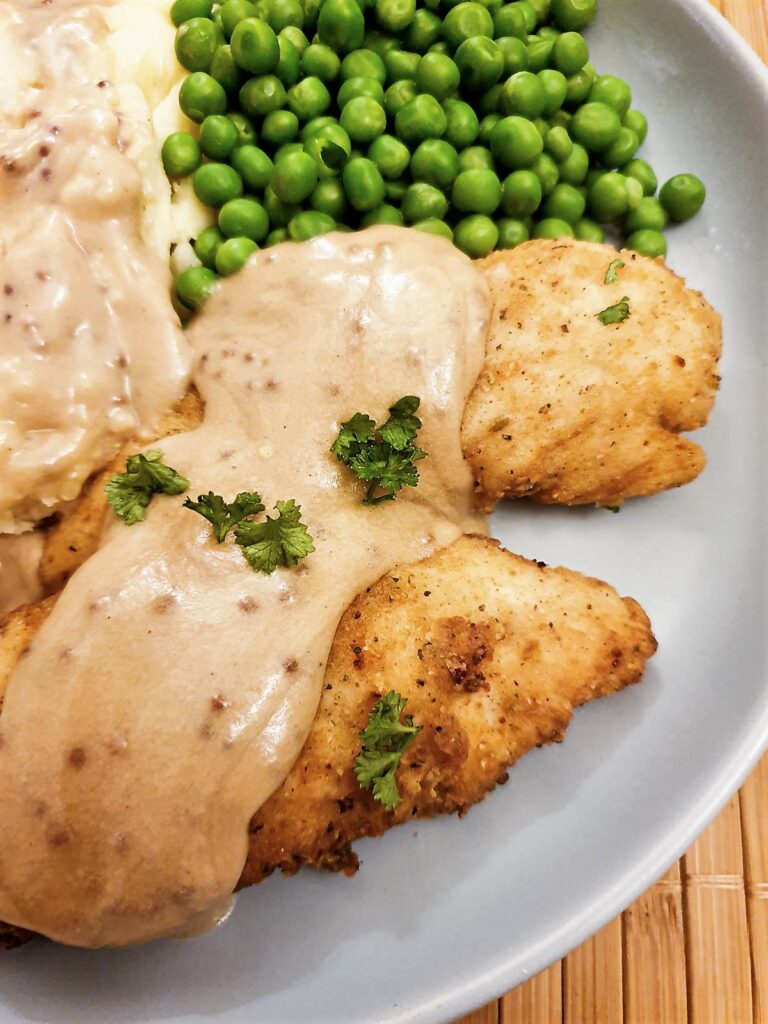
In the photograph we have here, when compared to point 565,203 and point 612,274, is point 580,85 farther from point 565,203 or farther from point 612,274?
point 612,274

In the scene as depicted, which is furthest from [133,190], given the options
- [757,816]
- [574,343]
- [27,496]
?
[757,816]

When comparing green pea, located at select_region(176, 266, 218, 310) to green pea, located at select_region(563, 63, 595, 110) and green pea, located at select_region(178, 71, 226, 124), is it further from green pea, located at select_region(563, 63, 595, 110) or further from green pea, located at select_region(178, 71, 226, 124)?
green pea, located at select_region(563, 63, 595, 110)

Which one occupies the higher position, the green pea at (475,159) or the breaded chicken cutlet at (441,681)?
the green pea at (475,159)

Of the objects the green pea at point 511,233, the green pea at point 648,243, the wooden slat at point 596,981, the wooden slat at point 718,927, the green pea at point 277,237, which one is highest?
the green pea at point 648,243

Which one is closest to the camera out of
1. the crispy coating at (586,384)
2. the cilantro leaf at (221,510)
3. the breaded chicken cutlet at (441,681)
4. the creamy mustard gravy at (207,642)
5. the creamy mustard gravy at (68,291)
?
the creamy mustard gravy at (207,642)

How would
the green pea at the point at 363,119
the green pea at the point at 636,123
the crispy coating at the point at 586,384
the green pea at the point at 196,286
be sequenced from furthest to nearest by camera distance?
the green pea at the point at 636,123 < the green pea at the point at 363,119 < the green pea at the point at 196,286 < the crispy coating at the point at 586,384

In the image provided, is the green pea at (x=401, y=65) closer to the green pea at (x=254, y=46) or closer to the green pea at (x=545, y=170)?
the green pea at (x=254, y=46)

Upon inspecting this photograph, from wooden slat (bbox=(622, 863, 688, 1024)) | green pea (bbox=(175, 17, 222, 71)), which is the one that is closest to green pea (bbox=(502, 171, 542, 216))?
green pea (bbox=(175, 17, 222, 71))

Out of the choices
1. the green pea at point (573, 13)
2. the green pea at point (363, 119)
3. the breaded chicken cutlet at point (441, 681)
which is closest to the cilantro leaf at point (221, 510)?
the breaded chicken cutlet at point (441, 681)
